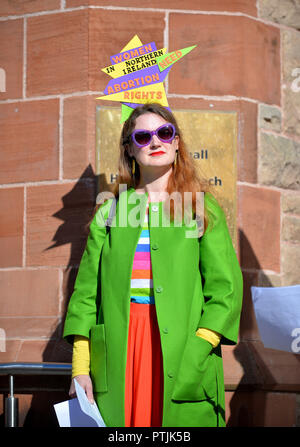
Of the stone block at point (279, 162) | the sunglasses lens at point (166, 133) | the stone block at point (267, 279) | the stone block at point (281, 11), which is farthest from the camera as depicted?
the stone block at point (281, 11)

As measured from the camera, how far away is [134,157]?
3307 millimetres

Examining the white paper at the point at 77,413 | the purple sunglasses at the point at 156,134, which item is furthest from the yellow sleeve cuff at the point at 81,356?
the purple sunglasses at the point at 156,134

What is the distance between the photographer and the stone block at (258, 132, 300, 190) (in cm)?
423

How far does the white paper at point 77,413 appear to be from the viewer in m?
2.69

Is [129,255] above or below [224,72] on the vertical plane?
below

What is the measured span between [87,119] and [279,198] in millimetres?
1239

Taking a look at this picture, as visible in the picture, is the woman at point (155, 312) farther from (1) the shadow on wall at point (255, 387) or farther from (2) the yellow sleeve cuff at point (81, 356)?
(1) the shadow on wall at point (255, 387)

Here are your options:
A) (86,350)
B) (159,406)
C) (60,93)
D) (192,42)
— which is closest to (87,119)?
(60,93)

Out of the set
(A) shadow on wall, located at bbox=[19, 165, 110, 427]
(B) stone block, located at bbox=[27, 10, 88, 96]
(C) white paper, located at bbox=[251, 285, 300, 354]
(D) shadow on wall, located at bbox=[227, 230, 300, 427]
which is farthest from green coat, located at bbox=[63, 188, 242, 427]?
(B) stone block, located at bbox=[27, 10, 88, 96]

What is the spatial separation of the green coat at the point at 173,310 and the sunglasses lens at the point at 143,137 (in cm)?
28

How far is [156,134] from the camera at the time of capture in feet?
10.1

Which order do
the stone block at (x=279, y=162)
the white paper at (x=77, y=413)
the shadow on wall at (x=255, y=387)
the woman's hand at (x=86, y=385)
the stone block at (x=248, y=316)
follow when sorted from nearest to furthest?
the white paper at (x=77, y=413), the woman's hand at (x=86, y=385), the shadow on wall at (x=255, y=387), the stone block at (x=248, y=316), the stone block at (x=279, y=162)

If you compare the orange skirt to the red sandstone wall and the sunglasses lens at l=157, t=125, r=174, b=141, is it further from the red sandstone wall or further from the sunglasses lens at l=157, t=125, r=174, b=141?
the red sandstone wall
